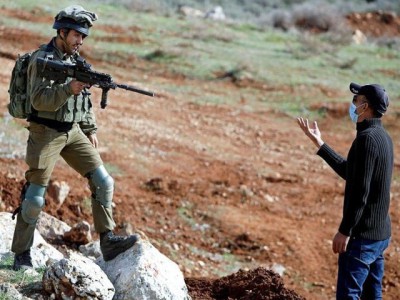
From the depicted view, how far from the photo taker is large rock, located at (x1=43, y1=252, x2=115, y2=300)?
4.05 metres

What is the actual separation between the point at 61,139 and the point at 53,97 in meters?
0.37

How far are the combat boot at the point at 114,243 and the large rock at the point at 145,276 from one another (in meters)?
0.05

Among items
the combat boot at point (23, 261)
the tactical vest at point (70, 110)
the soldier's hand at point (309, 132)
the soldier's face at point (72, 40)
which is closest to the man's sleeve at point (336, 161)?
the soldier's hand at point (309, 132)

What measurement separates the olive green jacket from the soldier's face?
0.05 m

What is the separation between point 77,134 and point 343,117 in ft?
32.0

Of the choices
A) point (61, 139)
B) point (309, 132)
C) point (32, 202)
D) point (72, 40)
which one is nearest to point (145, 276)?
point (32, 202)

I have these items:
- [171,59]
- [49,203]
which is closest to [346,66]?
[171,59]

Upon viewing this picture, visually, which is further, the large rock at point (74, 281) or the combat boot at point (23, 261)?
the combat boot at point (23, 261)

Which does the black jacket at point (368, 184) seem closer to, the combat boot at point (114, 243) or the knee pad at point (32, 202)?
the combat boot at point (114, 243)

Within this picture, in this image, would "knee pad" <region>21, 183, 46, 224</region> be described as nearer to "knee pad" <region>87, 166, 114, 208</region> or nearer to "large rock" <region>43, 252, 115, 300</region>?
"knee pad" <region>87, 166, 114, 208</region>

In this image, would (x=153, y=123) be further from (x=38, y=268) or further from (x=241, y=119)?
(x=38, y=268)

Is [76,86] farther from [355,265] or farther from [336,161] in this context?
[355,265]

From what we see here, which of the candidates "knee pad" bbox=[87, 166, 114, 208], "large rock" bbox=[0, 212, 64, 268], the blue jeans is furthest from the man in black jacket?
"large rock" bbox=[0, 212, 64, 268]

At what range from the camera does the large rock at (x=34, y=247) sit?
4.92m
